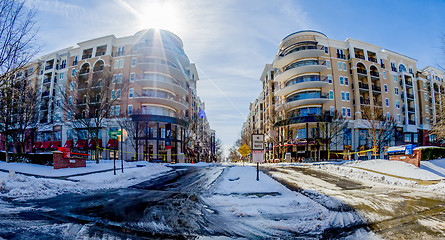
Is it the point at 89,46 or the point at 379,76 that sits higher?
the point at 89,46

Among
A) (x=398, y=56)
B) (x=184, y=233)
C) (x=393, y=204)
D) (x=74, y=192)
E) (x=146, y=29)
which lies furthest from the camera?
(x=398, y=56)

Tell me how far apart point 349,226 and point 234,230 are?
2.29m

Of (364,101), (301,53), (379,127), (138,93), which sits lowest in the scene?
(379,127)

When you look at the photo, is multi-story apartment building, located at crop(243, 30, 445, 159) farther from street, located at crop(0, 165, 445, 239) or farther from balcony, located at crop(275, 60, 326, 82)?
street, located at crop(0, 165, 445, 239)

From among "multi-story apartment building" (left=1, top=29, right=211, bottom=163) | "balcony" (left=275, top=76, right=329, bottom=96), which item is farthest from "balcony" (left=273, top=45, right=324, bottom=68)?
"multi-story apartment building" (left=1, top=29, right=211, bottom=163)

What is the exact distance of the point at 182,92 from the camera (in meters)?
45.3

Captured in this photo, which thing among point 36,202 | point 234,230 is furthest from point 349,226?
point 36,202

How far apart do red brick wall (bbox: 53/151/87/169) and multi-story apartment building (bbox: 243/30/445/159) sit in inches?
1261

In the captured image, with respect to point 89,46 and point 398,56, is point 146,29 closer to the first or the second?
point 89,46

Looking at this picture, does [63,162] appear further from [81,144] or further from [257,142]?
[81,144]

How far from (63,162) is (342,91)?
46.7 metres

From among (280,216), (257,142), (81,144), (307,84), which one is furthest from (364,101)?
(81,144)

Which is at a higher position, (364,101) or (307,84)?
(307,84)

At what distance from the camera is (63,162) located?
13.4 metres
